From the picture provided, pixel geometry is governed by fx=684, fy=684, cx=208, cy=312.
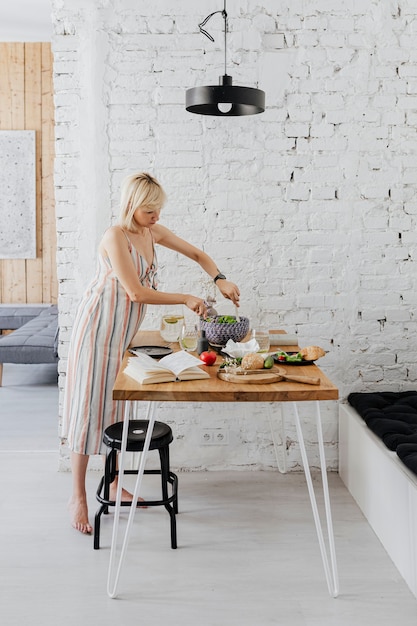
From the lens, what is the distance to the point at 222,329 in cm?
294

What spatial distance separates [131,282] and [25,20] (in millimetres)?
4559

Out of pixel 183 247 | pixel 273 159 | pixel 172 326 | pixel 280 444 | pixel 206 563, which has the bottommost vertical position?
pixel 206 563

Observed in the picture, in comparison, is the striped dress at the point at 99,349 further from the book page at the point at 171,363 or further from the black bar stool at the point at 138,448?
the book page at the point at 171,363

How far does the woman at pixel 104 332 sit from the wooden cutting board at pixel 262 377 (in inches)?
27.4

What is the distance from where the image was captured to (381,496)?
9.45 feet

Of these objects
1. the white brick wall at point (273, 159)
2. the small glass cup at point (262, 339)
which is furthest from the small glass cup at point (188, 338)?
the white brick wall at point (273, 159)

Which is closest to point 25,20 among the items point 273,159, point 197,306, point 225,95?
point 273,159

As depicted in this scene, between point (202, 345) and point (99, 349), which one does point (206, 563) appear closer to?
point (202, 345)

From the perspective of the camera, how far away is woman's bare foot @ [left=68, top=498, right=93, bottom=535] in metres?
2.98

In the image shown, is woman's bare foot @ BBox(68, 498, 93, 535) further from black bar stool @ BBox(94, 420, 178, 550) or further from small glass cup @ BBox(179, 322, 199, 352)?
small glass cup @ BBox(179, 322, 199, 352)

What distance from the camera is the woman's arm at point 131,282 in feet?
9.43

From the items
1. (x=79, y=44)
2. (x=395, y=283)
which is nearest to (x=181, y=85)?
(x=79, y=44)

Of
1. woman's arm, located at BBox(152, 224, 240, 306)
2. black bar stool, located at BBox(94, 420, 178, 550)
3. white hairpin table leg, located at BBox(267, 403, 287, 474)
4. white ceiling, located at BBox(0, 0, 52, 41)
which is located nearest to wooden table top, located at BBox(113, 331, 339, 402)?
black bar stool, located at BBox(94, 420, 178, 550)

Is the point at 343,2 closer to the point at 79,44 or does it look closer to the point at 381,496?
the point at 79,44
